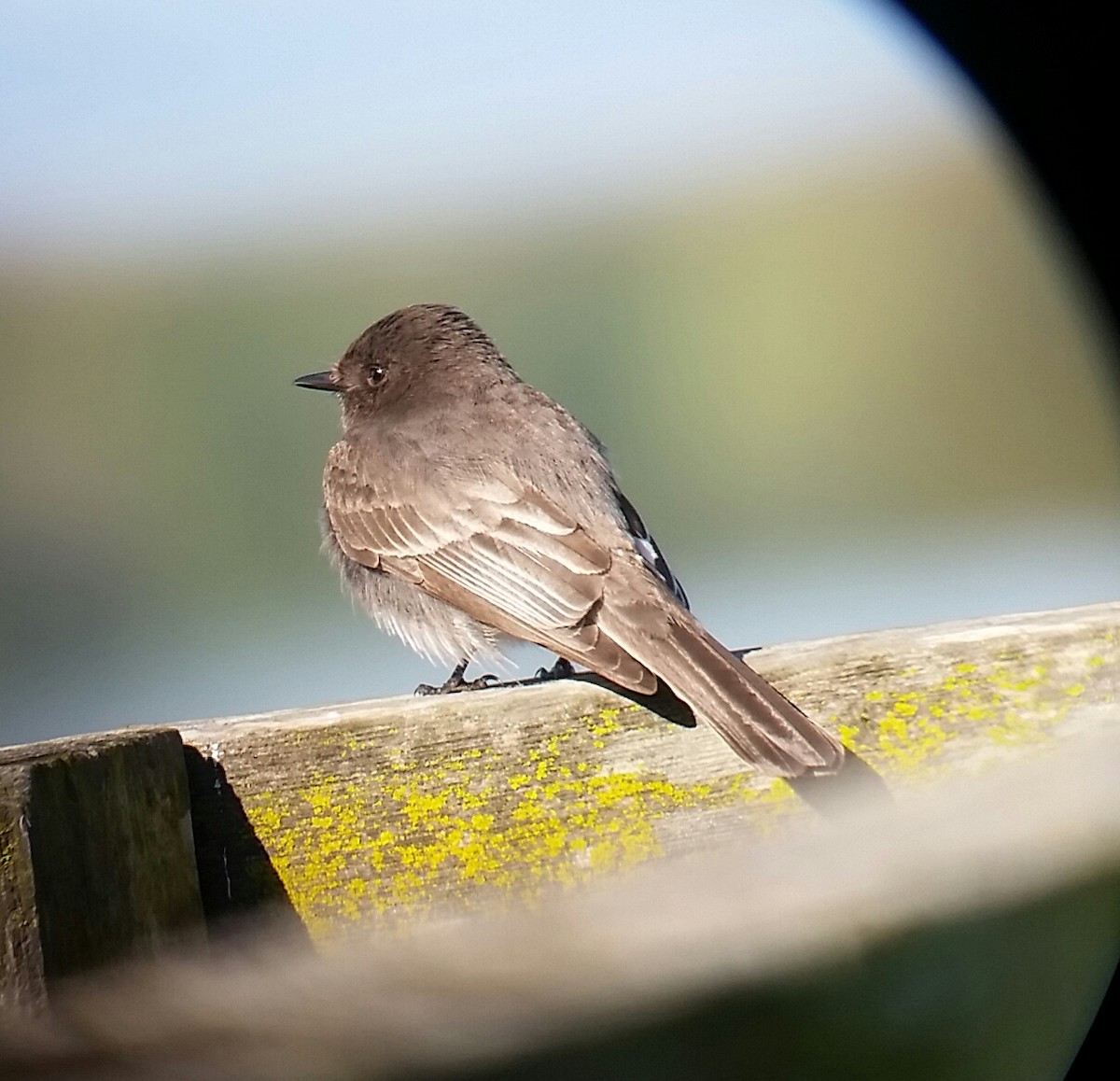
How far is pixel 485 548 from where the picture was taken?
4.34m

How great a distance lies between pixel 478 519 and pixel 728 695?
214cm

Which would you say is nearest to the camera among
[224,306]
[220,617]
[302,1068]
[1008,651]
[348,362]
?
[302,1068]

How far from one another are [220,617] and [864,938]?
26.6 feet

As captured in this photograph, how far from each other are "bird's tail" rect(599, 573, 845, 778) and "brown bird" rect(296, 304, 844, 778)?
1 centimetres

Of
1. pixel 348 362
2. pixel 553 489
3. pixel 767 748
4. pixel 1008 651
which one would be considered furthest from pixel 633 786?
pixel 348 362

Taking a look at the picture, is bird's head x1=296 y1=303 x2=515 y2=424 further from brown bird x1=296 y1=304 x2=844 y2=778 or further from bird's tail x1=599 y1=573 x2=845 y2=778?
bird's tail x1=599 y1=573 x2=845 y2=778

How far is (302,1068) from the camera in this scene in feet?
2.01

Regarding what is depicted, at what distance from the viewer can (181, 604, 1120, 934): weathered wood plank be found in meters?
2.10

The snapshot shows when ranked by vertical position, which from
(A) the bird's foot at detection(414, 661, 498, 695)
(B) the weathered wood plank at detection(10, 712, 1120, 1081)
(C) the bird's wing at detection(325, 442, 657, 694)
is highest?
(B) the weathered wood plank at detection(10, 712, 1120, 1081)

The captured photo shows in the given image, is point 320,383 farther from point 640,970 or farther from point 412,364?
point 640,970

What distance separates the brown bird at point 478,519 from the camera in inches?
144

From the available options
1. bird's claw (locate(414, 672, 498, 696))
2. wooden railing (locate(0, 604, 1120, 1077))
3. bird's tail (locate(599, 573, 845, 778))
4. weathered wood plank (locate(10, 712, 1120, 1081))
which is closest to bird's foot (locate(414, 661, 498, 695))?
bird's claw (locate(414, 672, 498, 696))

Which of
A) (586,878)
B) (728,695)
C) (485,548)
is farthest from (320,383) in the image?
(586,878)

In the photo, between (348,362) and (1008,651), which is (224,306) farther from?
(1008,651)
